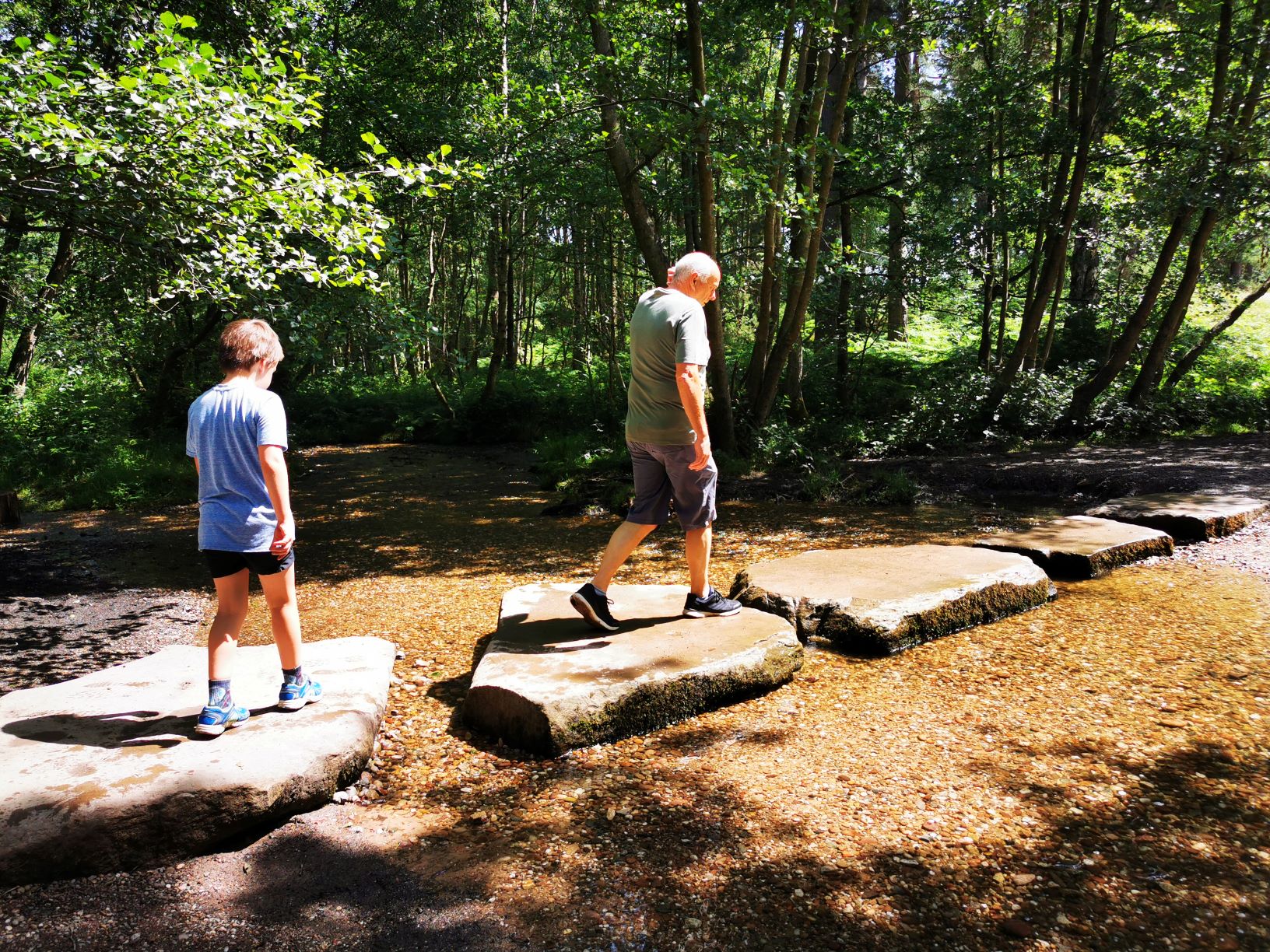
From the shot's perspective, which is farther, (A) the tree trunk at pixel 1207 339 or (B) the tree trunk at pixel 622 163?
(A) the tree trunk at pixel 1207 339

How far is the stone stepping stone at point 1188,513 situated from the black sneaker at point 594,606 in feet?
18.9

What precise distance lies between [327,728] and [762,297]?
9.84 m

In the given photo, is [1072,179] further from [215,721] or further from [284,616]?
[215,721]

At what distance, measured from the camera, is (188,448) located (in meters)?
3.38

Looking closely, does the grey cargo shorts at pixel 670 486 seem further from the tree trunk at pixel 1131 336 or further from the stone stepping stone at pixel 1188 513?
the tree trunk at pixel 1131 336

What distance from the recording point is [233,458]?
3.32m

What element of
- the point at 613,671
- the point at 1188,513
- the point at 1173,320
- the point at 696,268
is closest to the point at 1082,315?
the point at 1173,320

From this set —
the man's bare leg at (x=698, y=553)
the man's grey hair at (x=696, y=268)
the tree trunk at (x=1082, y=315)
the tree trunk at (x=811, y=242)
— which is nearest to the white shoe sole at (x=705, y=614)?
the man's bare leg at (x=698, y=553)

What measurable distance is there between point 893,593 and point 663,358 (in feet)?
7.28

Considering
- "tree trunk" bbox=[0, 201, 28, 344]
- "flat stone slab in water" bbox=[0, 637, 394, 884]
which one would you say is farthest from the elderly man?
"tree trunk" bbox=[0, 201, 28, 344]

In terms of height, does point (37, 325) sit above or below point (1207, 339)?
above

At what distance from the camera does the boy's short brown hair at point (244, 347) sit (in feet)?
11.1

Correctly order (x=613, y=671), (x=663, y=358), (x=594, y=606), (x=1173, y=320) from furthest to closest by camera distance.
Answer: (x=1173, y=320) < (x=594, y=606) < (x=663, y=358) < (x=613, y=671)

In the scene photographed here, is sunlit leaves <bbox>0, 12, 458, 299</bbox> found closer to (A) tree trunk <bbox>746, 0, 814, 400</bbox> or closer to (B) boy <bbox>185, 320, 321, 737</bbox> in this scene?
(B) boy <bbox>185, 320, 321, 737</bbox>
